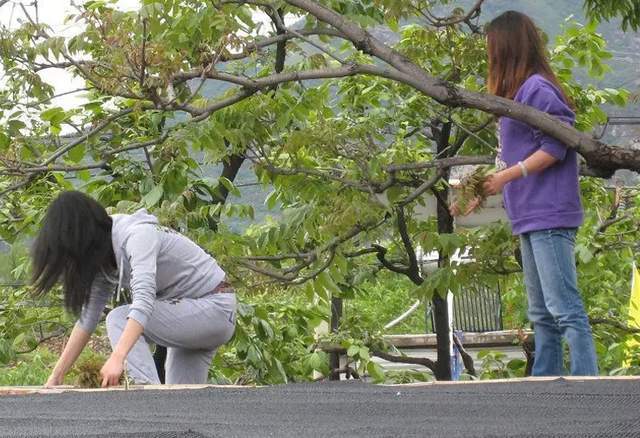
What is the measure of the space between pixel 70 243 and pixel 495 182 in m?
1.37

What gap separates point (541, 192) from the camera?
371 centimetres

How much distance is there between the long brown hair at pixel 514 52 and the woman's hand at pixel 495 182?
413mm

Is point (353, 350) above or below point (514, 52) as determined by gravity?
below

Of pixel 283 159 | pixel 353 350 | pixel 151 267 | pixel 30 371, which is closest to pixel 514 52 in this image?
pixel 151 267

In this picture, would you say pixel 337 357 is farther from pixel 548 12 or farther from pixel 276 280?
pixel 548 12

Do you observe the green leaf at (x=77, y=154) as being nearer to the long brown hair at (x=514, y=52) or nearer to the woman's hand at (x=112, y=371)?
the woman's hand at (x=112, y=371)

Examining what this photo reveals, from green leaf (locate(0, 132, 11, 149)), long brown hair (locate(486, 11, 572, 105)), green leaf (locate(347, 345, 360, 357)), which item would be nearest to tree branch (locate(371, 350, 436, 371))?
green leaf (locate(347, 345, 360, 357))

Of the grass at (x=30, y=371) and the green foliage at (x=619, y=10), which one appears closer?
the green foliage at (x=619, y=10)

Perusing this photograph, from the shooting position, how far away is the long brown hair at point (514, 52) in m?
3.87

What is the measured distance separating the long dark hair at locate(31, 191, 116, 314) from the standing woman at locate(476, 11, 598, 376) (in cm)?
128

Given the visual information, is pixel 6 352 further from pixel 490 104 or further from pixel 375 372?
pixel 490 104

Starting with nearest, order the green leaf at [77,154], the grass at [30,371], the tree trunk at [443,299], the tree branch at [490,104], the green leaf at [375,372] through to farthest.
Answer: the tree branch at [490,104] → the green leaf at [77,154] → the green leaf at [375,372] → the tree trunk at [443,299] → the grass at [30,371]

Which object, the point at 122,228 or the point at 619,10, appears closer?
the point at 122,228

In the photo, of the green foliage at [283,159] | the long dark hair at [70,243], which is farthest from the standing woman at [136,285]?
the green foliage at [283,159]
